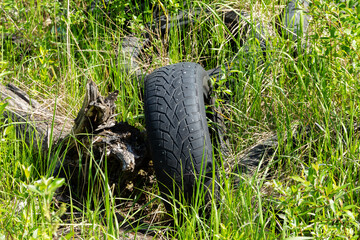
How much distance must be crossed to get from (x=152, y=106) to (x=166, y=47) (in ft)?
4.76

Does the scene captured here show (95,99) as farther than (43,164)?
No

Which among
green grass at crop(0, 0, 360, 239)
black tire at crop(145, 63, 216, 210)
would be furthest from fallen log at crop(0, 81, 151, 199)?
black tire at crop(145, 63, 216, 210)

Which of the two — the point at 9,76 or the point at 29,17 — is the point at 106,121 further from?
the point at 29,17

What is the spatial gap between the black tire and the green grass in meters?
0.13

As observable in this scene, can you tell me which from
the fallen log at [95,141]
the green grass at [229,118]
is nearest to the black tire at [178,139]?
the green grass at [229,118]

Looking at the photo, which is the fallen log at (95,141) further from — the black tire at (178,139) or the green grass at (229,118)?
the black tire at (178,139)

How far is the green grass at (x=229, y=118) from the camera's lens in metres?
2.00

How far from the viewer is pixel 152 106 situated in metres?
2.55

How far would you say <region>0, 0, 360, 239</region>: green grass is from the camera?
1999mm

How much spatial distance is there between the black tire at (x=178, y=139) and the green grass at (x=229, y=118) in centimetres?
13

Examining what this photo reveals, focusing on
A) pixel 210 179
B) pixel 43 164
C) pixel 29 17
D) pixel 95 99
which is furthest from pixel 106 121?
pixel 29 17

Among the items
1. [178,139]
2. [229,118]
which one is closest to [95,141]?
[178,139]

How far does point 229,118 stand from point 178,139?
35.2 inches

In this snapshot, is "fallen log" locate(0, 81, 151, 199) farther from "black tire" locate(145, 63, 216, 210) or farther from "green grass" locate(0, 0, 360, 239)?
"black tire" locate(145, 63, 216, 210)
